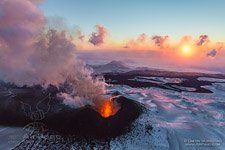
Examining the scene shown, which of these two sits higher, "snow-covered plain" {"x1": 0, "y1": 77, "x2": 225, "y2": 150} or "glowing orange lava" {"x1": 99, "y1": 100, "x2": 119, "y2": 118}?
"glowing orange lava" {"x1": 99, "y1": 100, "x2": 119, "y2": 118}

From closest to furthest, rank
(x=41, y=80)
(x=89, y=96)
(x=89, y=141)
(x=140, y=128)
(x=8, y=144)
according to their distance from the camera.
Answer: (x=8, y=144)
(x=89, y=141)
(x=140, y=128)
(x=89, y=96)
(x=41, y=80)

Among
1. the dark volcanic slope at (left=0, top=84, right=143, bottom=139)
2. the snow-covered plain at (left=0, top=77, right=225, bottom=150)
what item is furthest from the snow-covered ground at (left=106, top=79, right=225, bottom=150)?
the dark volcanic slope at (left=0, top=84, right=143, bottom=139)

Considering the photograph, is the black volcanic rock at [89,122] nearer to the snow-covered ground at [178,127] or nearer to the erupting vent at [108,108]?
the erupting vent at [108,108]

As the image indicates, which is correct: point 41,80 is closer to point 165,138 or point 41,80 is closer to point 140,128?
point 140,128

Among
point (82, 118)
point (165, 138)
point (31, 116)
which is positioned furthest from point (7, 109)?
point (165, 138)

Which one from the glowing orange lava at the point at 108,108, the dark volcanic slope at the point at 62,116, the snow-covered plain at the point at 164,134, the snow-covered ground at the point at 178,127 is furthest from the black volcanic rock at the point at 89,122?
the snow-covered ground at the point at 178,127

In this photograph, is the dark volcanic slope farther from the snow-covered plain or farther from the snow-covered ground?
the snow-covered ground

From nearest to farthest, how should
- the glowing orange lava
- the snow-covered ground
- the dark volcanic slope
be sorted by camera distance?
1. the snow-covered ground
2. the dark volcanic slope
3. the glowing orange lava

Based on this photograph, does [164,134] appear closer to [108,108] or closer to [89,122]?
[89,122]
